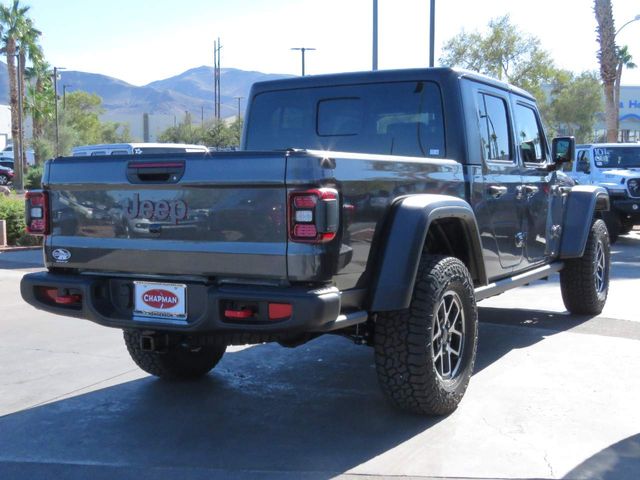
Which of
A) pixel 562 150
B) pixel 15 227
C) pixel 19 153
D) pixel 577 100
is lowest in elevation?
Answer: pixel 15 227

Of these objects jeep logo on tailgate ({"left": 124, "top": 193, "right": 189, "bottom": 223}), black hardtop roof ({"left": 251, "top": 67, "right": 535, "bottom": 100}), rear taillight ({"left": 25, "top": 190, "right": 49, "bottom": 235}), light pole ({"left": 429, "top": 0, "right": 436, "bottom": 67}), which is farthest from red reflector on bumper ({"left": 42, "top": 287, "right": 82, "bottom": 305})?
light pole ({"left": 429, "top": 0, "right": 436, "bottom": 67})

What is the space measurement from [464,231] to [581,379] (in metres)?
1.44

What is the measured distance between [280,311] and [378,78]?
8.15ft

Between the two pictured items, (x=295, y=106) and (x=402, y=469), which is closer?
(x=402, y=469)

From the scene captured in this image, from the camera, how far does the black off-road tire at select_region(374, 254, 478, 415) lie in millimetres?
4297

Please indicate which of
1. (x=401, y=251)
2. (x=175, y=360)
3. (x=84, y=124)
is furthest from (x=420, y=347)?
(x=84, y=124)

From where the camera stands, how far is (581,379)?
5457mm

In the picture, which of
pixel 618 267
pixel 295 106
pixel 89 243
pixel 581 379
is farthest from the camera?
pixel 618 267

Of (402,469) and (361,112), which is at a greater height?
(361,112)

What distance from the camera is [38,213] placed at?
4.56 m

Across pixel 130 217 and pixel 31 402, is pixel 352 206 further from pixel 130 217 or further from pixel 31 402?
pixel 31 402

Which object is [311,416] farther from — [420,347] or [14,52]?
[14,52]

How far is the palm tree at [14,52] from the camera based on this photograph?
3734 centimetres

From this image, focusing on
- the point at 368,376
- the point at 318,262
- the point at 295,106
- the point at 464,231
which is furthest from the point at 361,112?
the point at 318,262
